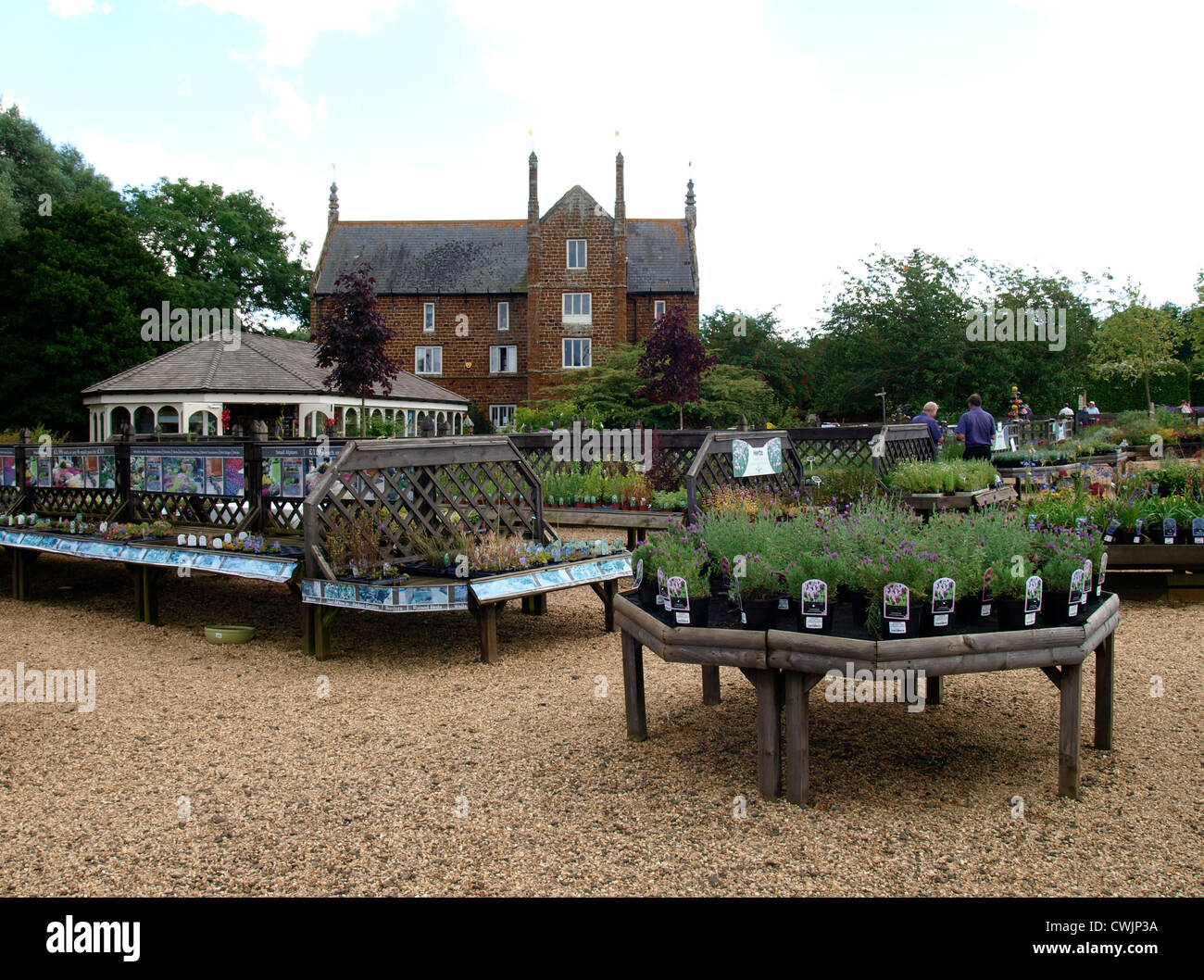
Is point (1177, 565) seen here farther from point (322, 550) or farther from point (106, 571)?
point (106, 571)

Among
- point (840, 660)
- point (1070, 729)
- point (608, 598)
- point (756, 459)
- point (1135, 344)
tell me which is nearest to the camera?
point (840, 660)

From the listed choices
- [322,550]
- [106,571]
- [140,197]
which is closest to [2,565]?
[106,571]

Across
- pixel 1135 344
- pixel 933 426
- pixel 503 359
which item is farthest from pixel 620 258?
pixel 933 426

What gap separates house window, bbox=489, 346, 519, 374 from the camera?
40.8 metres

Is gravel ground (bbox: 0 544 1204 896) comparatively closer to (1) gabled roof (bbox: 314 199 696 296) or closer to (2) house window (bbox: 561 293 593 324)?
(2) house window (bbox: 561 293 593 324)

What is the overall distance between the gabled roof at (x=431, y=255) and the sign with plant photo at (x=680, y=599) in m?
36.6

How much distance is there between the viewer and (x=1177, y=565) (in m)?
8.71

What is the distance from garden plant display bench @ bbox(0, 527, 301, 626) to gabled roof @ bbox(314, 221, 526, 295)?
95.4 feet

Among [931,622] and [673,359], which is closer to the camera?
[931,622]

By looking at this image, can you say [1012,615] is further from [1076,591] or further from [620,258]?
[620,258]

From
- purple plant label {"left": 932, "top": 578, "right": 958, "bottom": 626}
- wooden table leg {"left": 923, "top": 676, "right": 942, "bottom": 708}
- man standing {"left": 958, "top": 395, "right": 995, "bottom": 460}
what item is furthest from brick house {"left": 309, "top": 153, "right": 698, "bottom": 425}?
purple plant label {"left": 932, "top": 578, "right": 958, "bottom": 626}

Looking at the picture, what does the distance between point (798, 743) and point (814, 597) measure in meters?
0.69

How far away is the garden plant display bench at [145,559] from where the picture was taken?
8359 mm

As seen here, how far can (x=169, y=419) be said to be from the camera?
29.7 m
